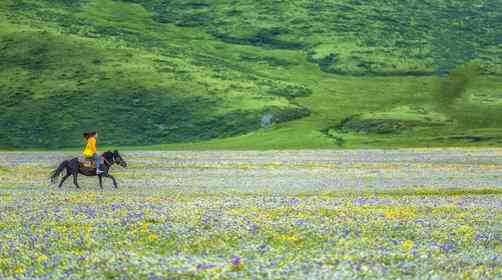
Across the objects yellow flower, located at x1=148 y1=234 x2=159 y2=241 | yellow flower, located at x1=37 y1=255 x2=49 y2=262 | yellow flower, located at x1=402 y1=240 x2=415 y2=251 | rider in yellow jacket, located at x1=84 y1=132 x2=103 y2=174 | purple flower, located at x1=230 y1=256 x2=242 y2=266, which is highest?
rider in yellow jacket, located at x1=84 y1=132 x2=103 y2=174

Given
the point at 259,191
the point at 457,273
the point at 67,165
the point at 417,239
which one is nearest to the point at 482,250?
the point at 417,239

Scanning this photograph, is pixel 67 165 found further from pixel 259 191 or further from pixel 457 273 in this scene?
pixel 457 273

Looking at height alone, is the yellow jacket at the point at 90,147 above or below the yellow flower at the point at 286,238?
above

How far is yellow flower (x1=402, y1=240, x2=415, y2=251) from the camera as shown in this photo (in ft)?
71.4

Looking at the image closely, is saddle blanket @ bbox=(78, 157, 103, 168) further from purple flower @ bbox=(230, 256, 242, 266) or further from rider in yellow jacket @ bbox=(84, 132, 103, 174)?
purple flower @ bbox=(230, 256, 242, 266)

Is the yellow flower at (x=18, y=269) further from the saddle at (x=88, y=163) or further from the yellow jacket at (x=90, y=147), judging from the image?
the saddle at (x=88, y=163)

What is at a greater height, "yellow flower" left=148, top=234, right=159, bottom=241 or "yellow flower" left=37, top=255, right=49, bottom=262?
"yellow flower" left=37, top=255, right=49, bottom=262

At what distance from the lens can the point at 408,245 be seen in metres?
22.3

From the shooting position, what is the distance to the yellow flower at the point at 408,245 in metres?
21.8

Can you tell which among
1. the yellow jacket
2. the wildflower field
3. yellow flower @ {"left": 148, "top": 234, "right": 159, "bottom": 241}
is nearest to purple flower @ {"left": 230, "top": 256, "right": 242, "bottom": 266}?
the wildflower field

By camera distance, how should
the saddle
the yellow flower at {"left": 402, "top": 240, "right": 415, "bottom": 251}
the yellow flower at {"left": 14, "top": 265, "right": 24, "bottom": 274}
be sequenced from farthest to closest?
1. the saddle
2. the yellow flower at {"left": 402, "top": 240, "right": 415, "bottom": 251}
3. the yellow flower at {"left": 14, "top": 265, "right": 24, "bottom": 274}

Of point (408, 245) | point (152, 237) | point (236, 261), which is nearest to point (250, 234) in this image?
point (152, 237)

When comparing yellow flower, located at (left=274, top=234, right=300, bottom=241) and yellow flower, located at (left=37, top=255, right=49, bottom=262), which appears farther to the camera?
yellow flower, located at (left=274, top=234, right=300, bottom=241)

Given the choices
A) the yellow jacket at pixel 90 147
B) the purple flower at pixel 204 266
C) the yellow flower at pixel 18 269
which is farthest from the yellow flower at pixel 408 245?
the yellow jacket at pixel 90 147
